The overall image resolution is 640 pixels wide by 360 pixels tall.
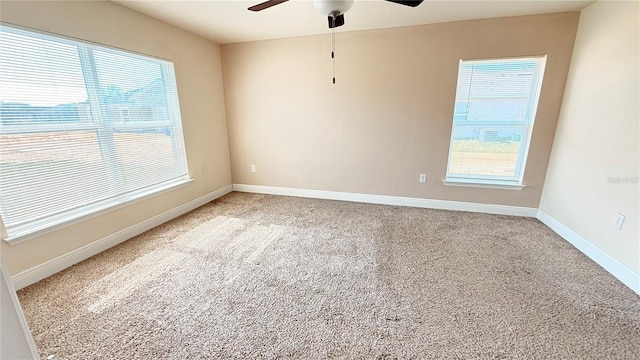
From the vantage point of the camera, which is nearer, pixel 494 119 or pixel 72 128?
pixel 72 128

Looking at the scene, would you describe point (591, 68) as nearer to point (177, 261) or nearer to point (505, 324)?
point (505, 324)

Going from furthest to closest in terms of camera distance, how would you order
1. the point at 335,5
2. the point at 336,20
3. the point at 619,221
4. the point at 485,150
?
the point at 485,150 → the point at 619,221 → the point at 336,20 → the point at 335,5

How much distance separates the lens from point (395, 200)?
3729 mm

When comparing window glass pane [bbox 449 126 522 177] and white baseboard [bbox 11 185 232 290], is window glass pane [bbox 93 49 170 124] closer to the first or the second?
white baseboard [bbox 11 185 232 290]

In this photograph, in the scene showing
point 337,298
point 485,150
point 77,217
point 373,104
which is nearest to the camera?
point 337,298

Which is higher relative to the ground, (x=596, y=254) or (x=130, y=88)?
(x=130, y=88)

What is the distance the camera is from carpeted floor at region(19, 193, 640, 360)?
1.49 meters

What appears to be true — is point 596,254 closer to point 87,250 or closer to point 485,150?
point 485,150

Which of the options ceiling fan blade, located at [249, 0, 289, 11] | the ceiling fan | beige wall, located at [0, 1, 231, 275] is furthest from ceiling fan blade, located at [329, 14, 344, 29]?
beige wall, located at [0, 1, 231, 275]

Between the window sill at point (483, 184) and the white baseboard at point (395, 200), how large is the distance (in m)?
0.25

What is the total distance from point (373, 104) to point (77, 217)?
3.37 meters

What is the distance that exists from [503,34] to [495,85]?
1.75ft

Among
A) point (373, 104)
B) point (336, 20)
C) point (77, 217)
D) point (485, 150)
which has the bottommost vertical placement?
point (77, 217)

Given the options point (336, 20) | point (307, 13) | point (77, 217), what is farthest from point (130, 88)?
point (336, 20)
